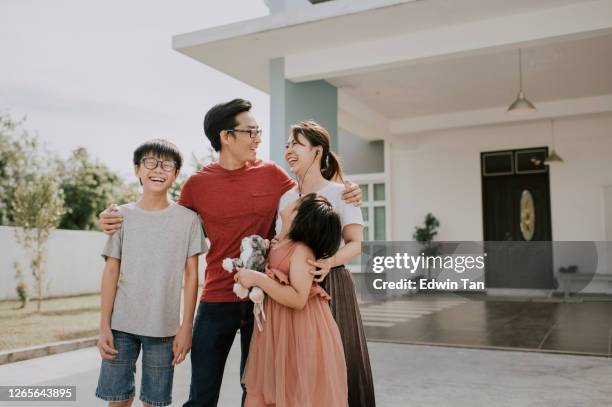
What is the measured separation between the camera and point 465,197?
11.8 metres

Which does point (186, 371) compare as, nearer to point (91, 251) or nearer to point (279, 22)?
point (279, 22)

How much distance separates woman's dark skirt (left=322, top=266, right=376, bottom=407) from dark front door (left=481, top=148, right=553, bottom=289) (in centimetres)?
970

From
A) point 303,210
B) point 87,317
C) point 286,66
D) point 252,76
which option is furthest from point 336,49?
point 87,317

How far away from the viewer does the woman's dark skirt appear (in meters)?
2.33

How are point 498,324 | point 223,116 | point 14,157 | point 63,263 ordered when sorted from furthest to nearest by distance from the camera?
point 14,157, point 63,263, point 498,324, point 223,116

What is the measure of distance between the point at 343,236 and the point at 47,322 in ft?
23.0

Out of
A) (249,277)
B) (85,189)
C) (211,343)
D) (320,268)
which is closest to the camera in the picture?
(249,277)

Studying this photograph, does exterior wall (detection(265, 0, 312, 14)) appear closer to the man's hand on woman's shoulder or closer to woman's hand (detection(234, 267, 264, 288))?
the man's hand on woman's shoulder

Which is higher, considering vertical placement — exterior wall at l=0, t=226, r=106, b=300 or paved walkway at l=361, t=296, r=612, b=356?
exterior wall at l=0, t=226, r=106, b=300

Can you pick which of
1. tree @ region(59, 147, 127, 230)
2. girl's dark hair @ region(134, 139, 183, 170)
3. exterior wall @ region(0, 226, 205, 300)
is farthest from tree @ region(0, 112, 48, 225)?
girl's dark hair @ region(134, 139, 183, 170)

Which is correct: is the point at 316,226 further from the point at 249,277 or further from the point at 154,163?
the point at 154,163

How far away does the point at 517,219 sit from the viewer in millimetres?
11406

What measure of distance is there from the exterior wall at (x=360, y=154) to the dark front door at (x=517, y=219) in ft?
7.24

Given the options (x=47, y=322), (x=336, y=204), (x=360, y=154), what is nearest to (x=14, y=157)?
(x=360, y=154)
